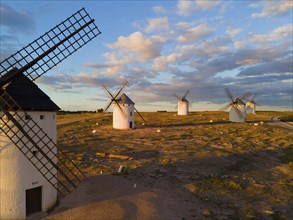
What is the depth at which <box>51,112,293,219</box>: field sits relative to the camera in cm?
2116

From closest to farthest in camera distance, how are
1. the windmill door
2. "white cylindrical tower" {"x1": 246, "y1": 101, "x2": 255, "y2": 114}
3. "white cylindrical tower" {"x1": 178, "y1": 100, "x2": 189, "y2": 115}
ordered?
the windmill door → "white cylindrical tower" {"x1": 178, "y1": 100, "x2": 189, "y2": 115} → "white cylindrical tower" {"x1": 246, "y1": 101, "x2": 255, "y2": 114}

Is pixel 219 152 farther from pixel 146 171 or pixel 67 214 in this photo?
pixel 67 214

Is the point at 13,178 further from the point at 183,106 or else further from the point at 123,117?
the point at 183,106

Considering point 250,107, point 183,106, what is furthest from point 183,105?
point 250,107

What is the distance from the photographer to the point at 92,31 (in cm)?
2081

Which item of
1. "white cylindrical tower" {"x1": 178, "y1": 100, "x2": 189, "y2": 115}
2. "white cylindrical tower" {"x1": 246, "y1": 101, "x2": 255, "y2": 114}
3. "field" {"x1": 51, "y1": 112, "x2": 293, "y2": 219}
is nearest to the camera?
"field" {"x1": 51, "y1": 112, "x2": 293, "y2": 219}

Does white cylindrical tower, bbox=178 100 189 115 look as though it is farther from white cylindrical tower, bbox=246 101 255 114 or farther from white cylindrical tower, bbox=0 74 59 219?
white cylindrical tower, bbox=0 74 59 219

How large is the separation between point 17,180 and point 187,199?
12.0 m

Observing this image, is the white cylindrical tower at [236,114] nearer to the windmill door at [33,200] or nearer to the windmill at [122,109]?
the windmill at [122,109]

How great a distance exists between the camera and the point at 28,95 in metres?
16.8

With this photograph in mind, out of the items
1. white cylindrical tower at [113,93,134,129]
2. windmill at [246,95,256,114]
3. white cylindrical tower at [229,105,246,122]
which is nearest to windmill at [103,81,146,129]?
white cylindrical tower at [113,93,134,129]

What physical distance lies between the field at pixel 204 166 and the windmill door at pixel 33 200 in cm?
771

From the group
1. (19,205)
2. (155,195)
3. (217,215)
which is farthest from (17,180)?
(217,215)

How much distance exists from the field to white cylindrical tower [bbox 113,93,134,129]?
11.2 ft
